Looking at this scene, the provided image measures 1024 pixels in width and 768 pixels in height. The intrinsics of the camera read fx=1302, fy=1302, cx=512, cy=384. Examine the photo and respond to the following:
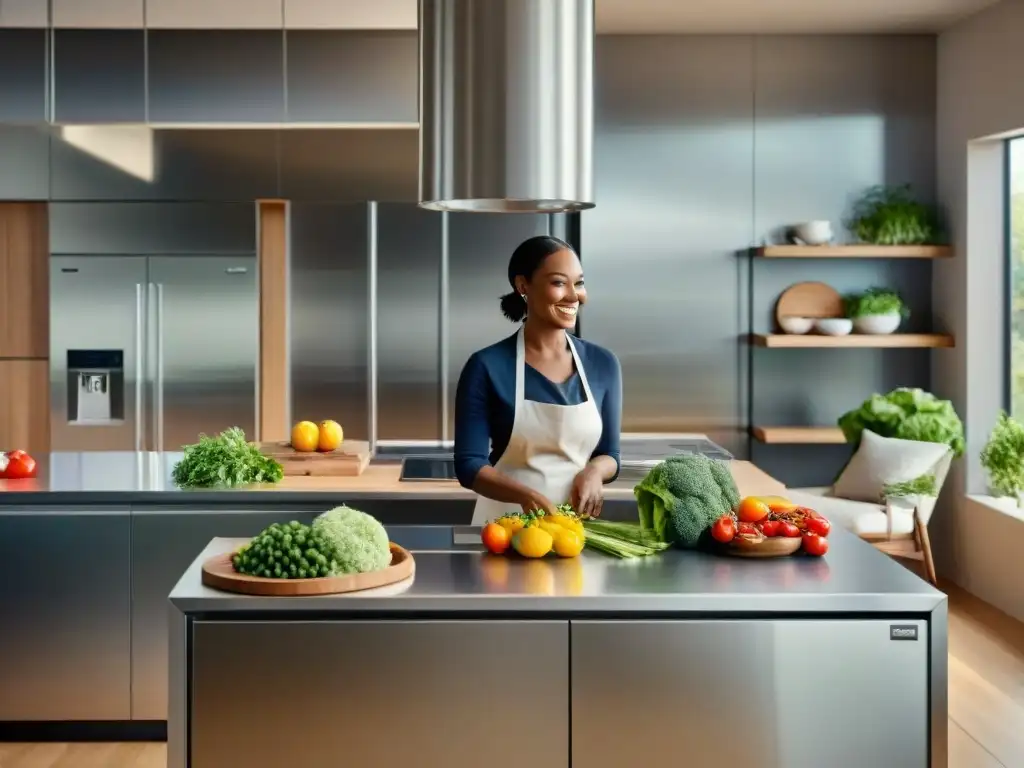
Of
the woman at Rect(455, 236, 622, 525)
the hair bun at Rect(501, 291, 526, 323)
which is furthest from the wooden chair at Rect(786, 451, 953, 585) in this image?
the hair bun at Rect(501, 291, 526, 323)

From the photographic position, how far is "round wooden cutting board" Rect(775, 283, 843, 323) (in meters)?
6.74

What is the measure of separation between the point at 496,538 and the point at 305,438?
1.78m

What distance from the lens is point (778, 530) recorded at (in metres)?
2.94

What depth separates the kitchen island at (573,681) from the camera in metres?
2.57

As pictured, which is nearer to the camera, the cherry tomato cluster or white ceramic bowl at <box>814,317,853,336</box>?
the cherry tomato cluster

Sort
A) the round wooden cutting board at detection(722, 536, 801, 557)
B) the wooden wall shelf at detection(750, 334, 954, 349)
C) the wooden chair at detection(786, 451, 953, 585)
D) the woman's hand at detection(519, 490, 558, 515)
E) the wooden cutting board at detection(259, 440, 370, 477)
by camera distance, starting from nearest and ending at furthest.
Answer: the round wooden cutting board at detection(722, 536, 801, 557) < the woman's hand at detection(519, 490, 558, 515) < the wooden cutting board at detection(259, 440, 370, 477) < the wooden chair at detection(786, 451, 953, 585) < the wooden wall shelf at detection(750, 334, 954, 349)

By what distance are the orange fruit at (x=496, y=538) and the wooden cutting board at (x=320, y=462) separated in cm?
158

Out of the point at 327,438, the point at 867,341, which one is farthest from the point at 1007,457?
the point at 327,438

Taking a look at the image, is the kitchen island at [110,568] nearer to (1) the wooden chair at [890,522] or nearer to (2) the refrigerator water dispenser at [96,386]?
(1) the wooden chair at [890,522]

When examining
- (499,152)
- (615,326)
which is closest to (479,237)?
(615,326)

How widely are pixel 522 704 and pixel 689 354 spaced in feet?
14.4

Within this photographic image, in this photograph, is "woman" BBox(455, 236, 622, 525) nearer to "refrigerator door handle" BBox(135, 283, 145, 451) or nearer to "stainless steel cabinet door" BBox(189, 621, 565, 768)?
"stainless steel cabinet door" BBox(189, 621, 565, 768)

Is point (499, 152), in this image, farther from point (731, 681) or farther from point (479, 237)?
point (479, 237)

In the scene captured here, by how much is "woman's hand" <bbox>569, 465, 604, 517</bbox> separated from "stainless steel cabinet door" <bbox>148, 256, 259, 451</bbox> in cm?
349
